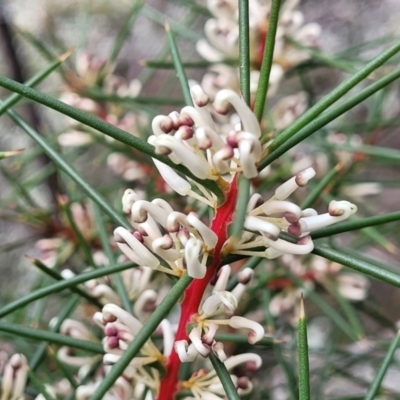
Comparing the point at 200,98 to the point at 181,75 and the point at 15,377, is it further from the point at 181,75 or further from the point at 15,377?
the point at 15,377

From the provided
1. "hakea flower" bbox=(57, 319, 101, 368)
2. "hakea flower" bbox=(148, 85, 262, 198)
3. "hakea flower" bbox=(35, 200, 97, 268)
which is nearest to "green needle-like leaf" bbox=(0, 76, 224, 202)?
"hakea flower" bbox=(148, 85, 262, 198)

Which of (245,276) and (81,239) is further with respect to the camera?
(81,239)

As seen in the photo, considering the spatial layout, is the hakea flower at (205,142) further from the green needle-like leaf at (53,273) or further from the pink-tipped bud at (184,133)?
the green needle-like leaf at (53,273)

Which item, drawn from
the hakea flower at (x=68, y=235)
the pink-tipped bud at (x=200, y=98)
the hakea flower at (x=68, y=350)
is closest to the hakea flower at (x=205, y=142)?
the pink-tipped bud at (x=200, y=98)

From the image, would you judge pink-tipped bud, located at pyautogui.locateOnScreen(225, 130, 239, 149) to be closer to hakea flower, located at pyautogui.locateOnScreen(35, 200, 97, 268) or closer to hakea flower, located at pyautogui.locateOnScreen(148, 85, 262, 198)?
hakea flower, located at pyautogui.locateOnScreen(148, 85, 262, 198)

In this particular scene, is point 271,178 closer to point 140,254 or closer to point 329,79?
point 140,254

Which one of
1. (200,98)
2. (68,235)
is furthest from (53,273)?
(68,235)
